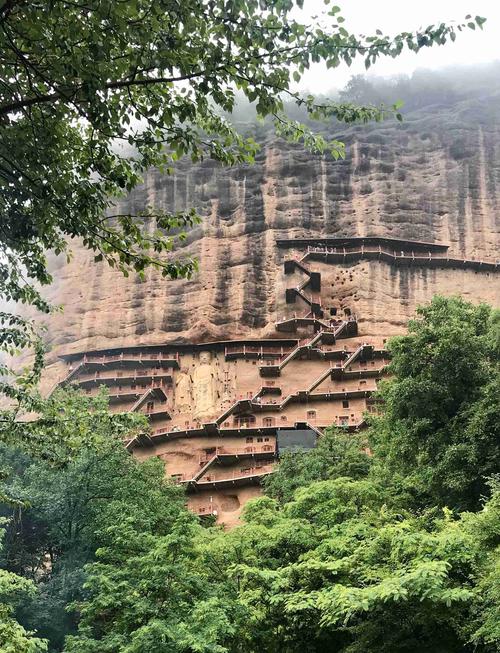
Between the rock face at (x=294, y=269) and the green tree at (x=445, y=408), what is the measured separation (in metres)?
14.1

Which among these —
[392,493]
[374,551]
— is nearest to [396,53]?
[374,551]

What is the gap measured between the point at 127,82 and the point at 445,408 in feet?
41.4

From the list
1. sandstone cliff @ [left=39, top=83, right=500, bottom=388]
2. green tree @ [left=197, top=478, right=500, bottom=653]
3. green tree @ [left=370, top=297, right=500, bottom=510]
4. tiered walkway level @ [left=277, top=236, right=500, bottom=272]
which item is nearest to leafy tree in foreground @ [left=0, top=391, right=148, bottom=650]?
green tree @ [left=197, top=478, right=500, bottom=653]

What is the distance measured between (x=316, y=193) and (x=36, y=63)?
3479 cm

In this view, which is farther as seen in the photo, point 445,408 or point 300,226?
point 300,226

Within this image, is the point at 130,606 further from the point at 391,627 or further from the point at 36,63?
the point at 36,63

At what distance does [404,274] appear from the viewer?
35.5 m

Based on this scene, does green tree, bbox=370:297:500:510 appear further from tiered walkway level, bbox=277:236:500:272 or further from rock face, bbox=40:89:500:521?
tiered walkway level, bbox=277:236:500:272

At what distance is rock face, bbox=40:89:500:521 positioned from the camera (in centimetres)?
3259

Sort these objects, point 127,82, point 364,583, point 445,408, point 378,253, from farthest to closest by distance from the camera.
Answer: point 378,253, point 445,408, point 364,583, point 127,82

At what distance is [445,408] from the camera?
596 inches

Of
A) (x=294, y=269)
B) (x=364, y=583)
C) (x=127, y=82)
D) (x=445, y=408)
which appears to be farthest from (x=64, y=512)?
(x=294, y=269)

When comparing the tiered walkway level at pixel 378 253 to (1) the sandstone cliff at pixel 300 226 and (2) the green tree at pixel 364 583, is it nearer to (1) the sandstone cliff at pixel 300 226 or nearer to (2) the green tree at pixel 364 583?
(1) the sandstone cliff at pixel 300 226

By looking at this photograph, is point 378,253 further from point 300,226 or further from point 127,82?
point 127,82
